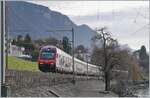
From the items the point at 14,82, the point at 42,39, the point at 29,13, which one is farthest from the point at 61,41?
the point at 14,82

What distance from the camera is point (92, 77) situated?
982cm

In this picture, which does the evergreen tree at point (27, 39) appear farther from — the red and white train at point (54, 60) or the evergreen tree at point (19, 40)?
the red and white train at point (54, 60)

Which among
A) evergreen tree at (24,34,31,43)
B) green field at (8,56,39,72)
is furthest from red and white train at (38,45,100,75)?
evergreen tree at (24,34,31,43)

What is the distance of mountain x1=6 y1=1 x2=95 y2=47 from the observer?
5.21 m

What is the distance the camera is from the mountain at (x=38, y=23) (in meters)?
5.21

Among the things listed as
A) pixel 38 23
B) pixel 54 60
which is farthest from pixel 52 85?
pixel 38 23

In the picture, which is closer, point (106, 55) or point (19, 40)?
point (19, 40)

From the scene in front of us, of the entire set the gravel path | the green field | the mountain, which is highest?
the mountain

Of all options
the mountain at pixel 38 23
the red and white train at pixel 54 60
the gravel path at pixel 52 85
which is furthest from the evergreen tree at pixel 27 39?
the gravel path at pixel 52 85

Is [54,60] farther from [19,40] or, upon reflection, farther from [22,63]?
[19,40]

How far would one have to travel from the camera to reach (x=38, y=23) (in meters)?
5.97

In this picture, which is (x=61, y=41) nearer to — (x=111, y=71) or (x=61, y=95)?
(x=111, y=71)

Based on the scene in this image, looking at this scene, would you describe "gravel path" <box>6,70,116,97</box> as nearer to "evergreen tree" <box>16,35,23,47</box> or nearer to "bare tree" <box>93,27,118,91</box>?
"bare tree" <box>93,27,118,91</box>

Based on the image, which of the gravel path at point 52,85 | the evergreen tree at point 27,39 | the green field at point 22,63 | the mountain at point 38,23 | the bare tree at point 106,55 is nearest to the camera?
the mountain at point 38,23
